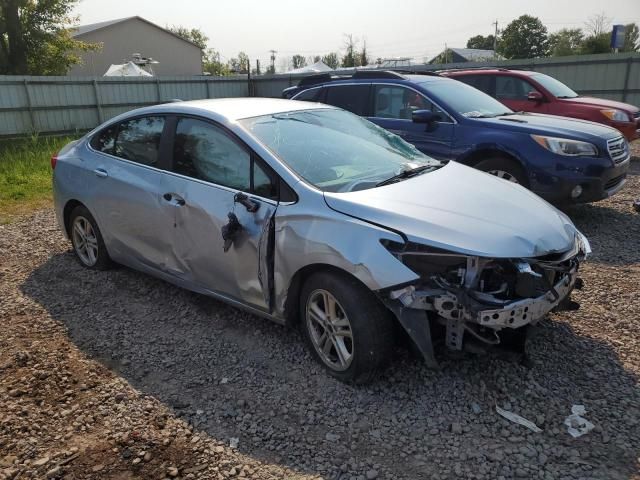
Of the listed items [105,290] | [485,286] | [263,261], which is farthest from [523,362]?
[105,290]

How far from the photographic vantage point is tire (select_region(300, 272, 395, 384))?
114 inches

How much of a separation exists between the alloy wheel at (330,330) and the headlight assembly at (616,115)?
846 cm

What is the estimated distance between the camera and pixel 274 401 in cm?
305

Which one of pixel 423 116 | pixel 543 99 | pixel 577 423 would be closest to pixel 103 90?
pixel 543 99

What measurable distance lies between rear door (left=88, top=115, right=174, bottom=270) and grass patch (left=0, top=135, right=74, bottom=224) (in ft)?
11.6

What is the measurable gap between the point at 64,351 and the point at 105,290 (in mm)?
1066

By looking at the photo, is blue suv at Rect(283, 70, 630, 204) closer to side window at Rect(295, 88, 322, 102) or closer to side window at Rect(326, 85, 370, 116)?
side window at Rect(326, 85, 370, 116)

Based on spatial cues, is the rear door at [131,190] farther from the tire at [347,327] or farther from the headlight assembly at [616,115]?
the headlight assembly at [616,115]

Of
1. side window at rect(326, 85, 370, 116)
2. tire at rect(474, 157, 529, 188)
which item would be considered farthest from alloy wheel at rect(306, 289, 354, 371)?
side window at rect(326, 85, 370, 116)

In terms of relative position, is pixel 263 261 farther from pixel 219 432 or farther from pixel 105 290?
pixel 105 290

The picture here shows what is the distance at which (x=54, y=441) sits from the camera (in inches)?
109

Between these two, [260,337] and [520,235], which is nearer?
[520,235]

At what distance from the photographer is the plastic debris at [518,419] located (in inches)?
108

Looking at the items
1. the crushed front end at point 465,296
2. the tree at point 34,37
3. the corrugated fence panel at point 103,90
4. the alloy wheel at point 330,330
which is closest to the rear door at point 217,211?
the alloy wheel at point 330,330
